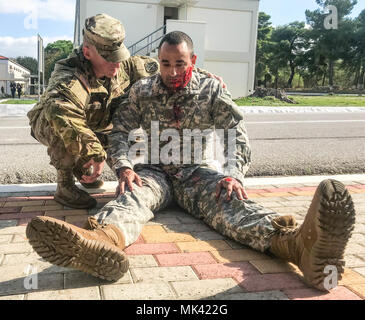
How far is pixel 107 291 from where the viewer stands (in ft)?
5.62

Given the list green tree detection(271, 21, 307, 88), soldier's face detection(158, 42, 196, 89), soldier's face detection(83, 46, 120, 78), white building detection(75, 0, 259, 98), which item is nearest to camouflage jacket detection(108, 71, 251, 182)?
soldier's face detection(158, 42, 196, 89)

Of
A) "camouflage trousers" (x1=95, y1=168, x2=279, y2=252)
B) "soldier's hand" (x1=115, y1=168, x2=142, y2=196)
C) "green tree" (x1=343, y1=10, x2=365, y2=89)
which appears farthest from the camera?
"green tree" (x1=343, y1=10, x2=365, y2=89)

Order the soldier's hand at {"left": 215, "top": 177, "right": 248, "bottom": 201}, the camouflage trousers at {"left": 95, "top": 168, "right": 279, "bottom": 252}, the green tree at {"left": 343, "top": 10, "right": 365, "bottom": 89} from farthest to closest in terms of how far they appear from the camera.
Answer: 1. the green tree at {"left": 343, "top": 10, "right": 365, "bottom": 89}
2. the soldier's hand at {"left": 215, "top": 177, "right": 248, "bottom": 201}
3. the camouflage trousers at {"left": 95, "top": 168, "right": 279, "bottom": 252}

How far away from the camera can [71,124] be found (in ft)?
8.75

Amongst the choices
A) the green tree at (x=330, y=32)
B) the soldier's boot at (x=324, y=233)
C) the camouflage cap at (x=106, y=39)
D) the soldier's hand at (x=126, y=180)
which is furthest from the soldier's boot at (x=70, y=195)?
the green tree at (x=330, y=32)

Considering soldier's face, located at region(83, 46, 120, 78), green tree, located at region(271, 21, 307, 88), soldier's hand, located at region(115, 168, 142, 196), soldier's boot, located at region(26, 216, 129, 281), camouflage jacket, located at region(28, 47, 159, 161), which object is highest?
green tree, located at region(271, 21, 307, 88)

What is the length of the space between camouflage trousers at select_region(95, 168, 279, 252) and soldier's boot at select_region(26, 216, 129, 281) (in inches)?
14.4

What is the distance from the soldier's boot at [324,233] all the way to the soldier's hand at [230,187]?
56 cm

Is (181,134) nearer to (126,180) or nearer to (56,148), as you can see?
(126,180)

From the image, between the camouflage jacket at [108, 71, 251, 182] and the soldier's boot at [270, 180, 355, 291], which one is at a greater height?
the camouflage jacket at [108, 71, 251, 182]

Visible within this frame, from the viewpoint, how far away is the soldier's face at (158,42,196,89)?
8.70ft

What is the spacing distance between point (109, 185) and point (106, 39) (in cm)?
142

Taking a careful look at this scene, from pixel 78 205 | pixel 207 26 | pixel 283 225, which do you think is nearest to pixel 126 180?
pixel 78 205

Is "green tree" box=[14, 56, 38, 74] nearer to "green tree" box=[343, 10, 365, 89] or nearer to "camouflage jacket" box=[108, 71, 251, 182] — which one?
"green tree" box=[343, 10, 365, 89]
